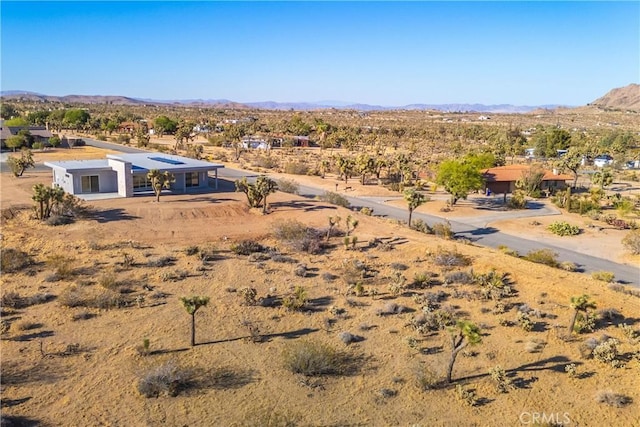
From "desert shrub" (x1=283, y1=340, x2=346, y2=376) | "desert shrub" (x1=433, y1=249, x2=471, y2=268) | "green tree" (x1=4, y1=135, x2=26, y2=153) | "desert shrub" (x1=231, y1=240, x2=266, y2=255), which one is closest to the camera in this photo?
"desert shrub" (x1=283, y1=340, x2=346, y2=376)

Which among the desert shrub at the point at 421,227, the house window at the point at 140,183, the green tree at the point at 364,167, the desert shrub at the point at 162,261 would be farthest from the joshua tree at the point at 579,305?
the green tree at the point at 364,167

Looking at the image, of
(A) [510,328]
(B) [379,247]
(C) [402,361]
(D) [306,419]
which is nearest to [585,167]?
(B) [379,247]

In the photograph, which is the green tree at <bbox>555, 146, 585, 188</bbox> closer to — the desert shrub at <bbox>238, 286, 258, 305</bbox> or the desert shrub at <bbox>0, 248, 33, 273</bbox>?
the desert shrub at <bbox>238, 286, 258, 305</bbox>

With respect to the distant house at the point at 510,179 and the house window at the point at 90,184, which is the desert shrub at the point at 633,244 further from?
the house window at the point at 90,184

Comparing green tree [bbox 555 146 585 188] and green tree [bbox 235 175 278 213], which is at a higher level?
green tree [bbox 555 146 585 188]

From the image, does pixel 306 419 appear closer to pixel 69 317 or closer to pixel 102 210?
pixel 69 317

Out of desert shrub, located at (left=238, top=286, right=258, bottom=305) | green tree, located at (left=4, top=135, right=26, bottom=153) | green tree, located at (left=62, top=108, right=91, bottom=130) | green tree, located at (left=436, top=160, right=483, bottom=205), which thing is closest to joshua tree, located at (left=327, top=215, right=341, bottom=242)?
desert shrub, located at (left=238, top=286, right=258, bottom=305)
